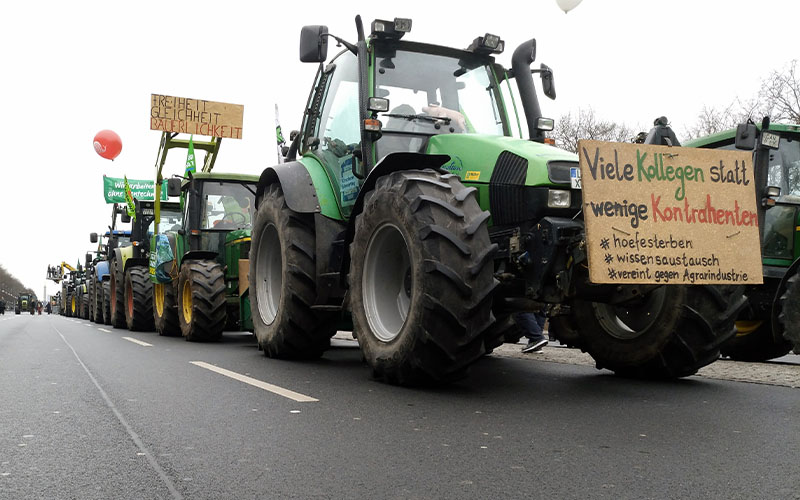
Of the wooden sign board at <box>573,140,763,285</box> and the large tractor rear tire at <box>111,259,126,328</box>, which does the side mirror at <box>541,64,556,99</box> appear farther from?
the large tractor rear tire at <box>111,259,126,328</box>

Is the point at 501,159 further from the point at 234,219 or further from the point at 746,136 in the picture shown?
the point at 234,219

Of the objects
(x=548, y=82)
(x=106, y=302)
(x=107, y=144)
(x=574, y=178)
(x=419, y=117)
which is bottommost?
(x=106, y=302)

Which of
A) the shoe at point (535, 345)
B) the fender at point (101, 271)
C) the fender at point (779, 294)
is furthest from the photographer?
the fender at point (101, 271)

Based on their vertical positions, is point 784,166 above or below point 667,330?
above

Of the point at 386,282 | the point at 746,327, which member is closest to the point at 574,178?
the point at 386,282

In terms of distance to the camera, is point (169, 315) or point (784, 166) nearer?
point (784, 166)

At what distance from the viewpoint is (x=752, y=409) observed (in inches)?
178

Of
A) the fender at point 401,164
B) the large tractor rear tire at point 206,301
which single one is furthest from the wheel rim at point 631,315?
the large tractor rear tire at point 206,301

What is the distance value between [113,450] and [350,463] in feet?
3.73

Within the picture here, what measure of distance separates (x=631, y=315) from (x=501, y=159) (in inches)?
72.6

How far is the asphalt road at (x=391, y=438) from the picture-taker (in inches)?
110

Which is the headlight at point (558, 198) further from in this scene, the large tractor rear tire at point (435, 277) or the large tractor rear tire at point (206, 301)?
the large tractor rear tire at point (206, 301)

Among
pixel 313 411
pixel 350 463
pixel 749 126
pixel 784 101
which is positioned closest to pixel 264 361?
pixel 313 411

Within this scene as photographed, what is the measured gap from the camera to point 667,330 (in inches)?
217
